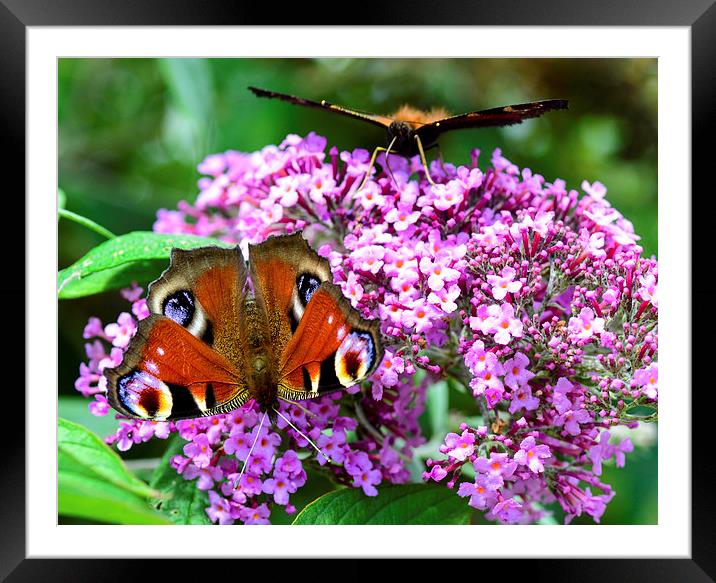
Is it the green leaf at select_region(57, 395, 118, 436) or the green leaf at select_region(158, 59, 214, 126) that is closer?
the green leaf at select_region(57, 395, 118, 436)

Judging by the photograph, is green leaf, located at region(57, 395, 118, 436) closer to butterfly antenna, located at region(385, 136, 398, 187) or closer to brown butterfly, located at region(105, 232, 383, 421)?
brown butterfly, located at region(105, 232, 383, 421)

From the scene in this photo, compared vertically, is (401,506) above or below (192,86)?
below

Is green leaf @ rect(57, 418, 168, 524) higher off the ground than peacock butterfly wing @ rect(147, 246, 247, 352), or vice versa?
peacock butterfly wing @ rect(147, 246, 247, 352)

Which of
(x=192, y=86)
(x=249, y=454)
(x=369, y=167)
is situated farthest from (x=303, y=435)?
(x=192, y=86)

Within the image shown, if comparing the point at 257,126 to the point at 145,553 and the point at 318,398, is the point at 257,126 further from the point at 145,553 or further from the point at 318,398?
Result: the point at 145,553

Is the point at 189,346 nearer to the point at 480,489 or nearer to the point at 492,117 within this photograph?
the point at 480,489

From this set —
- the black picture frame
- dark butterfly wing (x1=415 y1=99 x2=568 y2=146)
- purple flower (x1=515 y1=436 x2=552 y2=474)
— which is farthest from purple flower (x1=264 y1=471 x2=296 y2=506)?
dark butterfly wing (x1=415 y1=99 x2=568 y2=146)
